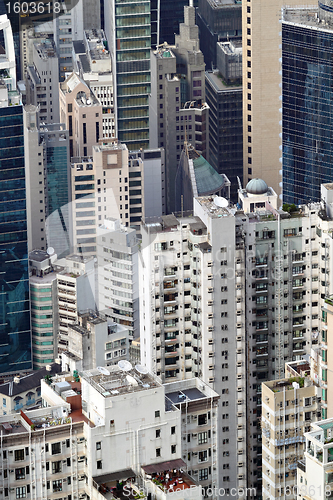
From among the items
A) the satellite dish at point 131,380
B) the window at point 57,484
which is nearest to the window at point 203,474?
the satellite dish at point 131,380

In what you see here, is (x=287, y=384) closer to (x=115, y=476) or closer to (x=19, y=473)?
(x=115, y=476)

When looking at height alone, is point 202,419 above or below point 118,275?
above

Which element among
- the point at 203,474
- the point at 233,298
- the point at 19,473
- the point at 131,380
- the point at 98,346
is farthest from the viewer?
the point at 98,346

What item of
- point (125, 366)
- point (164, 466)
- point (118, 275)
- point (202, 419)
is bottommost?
point (118, 275)

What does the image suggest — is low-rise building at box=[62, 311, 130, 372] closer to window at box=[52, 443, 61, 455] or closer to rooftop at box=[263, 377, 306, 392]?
rooftop at box=[263, 377, 306, 392]

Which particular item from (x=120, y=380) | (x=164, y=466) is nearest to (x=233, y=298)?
(x=120, y=380)

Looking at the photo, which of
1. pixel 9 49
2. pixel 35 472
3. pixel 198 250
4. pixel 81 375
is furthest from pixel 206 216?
pixel 9 49
